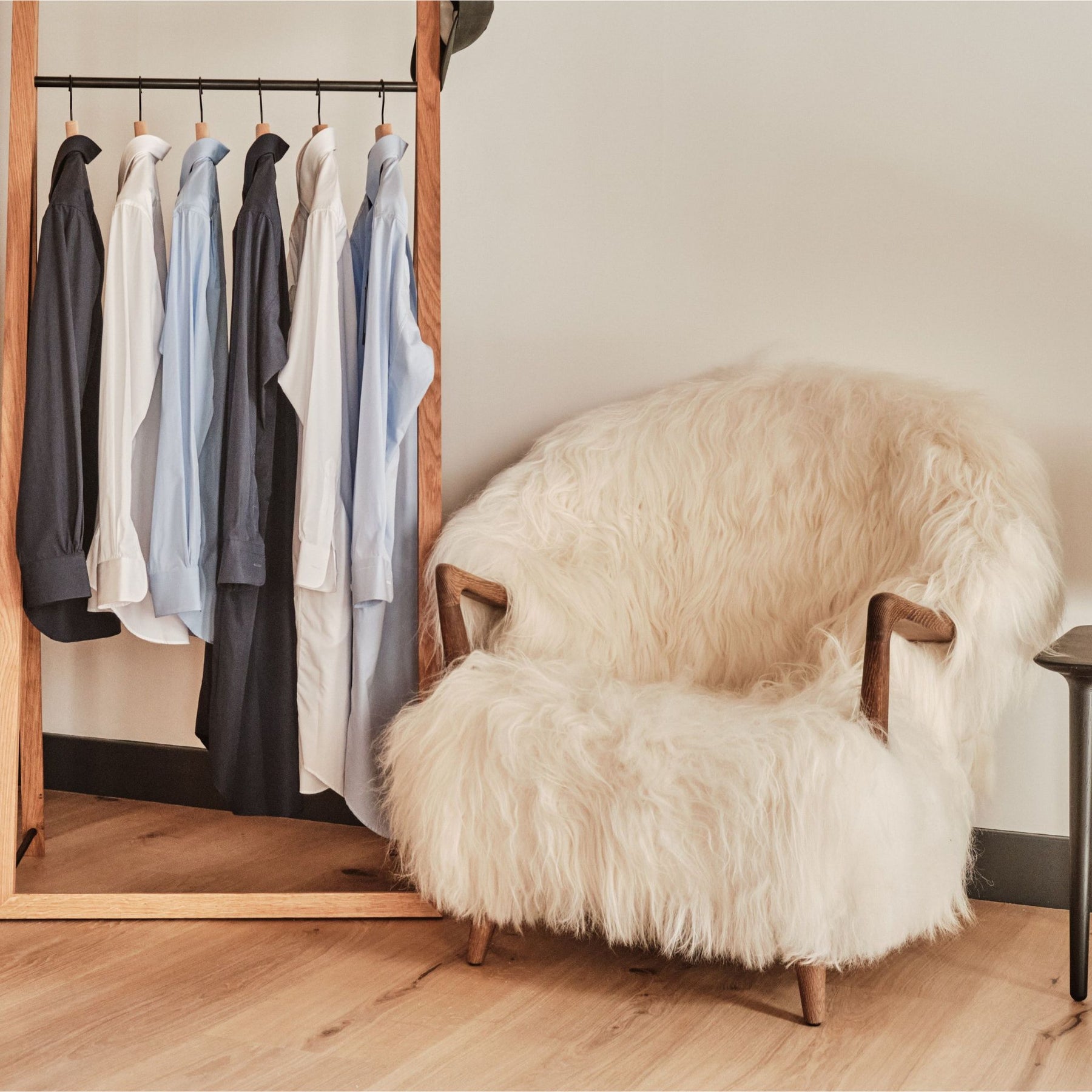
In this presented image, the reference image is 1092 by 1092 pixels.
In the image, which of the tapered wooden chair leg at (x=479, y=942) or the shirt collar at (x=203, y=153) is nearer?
the tapered wooden chair leg at (x=479, y=942)

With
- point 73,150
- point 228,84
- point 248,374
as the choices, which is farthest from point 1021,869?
point 73,150

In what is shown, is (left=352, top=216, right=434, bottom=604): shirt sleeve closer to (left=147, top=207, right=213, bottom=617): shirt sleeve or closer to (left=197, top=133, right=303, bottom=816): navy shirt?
(left=197, top=133, right=303, bottom=816): navy shirt

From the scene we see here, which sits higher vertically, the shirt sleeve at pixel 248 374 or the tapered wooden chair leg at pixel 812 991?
the shirt sleeve at pixel 248 374

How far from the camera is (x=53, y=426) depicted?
1.80 meters

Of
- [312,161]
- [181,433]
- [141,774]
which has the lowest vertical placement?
[141,774]

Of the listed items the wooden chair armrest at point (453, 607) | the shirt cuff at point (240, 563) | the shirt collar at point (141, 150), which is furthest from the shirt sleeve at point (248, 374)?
the wooden chair armrest at point (453, 607)

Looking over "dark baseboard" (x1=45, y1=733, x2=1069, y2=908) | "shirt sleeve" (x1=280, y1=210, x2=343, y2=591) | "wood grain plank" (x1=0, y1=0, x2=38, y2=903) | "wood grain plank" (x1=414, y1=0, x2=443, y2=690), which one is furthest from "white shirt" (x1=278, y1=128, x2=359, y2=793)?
"dark baseboard" (x1=45, y1=733, x2=1069, y2=908)

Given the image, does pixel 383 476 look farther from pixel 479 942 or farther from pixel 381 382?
pixel 479 942

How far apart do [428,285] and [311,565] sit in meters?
0.54

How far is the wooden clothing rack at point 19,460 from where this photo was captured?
181 centimetres

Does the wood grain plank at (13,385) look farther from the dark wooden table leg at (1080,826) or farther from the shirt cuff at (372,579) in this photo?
the dark wooden table leg at (1080,826)

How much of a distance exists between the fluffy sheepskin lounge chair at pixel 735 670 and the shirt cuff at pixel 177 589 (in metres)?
0.40

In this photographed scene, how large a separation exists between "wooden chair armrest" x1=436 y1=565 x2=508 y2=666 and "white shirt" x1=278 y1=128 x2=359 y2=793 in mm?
216

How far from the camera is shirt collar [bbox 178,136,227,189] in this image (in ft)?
6.06
